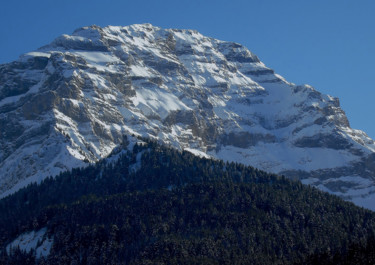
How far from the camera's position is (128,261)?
198m

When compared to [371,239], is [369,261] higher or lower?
lower

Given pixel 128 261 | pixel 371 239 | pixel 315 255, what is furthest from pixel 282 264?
pixel 128 261

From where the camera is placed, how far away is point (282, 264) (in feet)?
609

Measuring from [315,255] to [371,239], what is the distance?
14.3 metres

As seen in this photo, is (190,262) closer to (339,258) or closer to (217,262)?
(217,262)

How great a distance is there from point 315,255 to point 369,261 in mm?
18500

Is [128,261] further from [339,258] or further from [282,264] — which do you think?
[339,258]

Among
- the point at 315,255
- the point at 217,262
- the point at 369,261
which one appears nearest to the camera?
the point at 369,261

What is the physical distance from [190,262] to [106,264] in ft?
73.0

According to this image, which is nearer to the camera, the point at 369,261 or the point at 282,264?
the point at 369,261

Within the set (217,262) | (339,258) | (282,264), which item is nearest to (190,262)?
(217,262)

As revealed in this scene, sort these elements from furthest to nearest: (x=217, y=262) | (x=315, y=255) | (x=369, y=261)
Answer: (x=217, y=262), (x=315, y=255), (x=369, y=261)

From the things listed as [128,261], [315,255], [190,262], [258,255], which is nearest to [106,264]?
[128,261]

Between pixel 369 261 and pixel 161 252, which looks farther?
pixel 161 252
